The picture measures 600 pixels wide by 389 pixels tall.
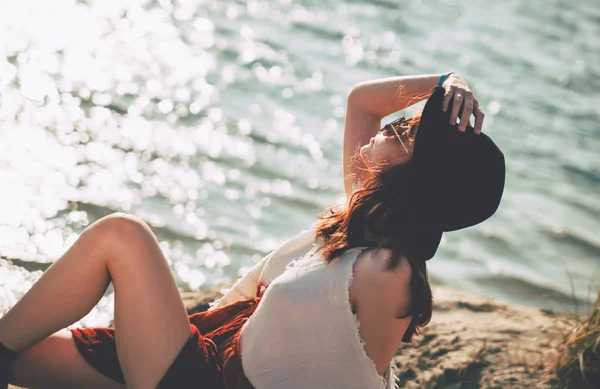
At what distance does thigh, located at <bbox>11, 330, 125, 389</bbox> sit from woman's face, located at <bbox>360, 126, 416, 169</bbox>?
1165 mm

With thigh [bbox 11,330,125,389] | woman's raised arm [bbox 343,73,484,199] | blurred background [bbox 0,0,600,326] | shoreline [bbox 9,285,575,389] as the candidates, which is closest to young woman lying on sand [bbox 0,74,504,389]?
thigh [bbox 11,330,125,389]

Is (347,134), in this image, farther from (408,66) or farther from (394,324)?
(408,66)

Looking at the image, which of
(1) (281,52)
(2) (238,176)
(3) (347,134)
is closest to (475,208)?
(3) (347,134)

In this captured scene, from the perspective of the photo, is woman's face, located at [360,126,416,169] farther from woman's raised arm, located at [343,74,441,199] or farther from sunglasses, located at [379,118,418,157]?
woman's raised arm, located at [343,74,441,199]

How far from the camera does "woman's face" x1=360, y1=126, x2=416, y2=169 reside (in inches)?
108

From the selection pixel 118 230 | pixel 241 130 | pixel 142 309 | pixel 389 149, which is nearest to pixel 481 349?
pixel 389 149

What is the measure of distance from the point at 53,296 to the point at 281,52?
6.70m

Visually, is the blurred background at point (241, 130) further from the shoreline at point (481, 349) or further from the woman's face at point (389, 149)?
the woman's face at point (389, 149)

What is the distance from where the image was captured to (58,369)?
9.41 feet

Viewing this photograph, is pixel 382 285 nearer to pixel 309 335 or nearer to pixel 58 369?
pixel 309 335

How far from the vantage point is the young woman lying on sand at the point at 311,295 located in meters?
2.59

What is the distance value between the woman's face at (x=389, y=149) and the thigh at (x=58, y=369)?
1165 mm

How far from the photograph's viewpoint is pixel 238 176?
6.84 m

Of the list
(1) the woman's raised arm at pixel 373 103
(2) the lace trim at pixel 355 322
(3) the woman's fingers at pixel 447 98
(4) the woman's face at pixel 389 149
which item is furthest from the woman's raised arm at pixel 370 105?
(2) the lace trim at pixel 355 322
